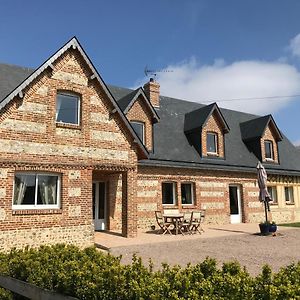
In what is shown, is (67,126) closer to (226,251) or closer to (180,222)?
(180,222)

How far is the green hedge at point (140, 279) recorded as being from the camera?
12.9ft

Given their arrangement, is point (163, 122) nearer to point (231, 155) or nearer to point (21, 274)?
point (231, 155)

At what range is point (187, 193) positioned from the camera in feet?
62.6

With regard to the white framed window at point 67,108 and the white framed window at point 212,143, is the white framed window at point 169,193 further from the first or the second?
the white framed window at point 67,108

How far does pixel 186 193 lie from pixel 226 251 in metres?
7.88

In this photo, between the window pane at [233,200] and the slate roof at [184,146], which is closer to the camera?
the slate roof at [184,146]

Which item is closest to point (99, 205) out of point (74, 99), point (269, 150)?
point (74, 99)

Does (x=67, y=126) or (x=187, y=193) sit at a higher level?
(x=67, y=126)

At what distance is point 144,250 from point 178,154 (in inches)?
339

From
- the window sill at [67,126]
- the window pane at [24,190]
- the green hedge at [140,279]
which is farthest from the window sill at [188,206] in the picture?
the green hedge at [140,279]

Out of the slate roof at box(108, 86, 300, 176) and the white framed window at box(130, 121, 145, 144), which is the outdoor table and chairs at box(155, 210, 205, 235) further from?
the white framed window at box(130, 121, 145, 144)

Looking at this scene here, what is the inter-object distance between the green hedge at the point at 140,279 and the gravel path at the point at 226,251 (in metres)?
3.71

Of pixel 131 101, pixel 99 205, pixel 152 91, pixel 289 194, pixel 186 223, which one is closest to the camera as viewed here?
pixel 186 223

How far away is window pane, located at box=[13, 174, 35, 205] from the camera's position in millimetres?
11445
